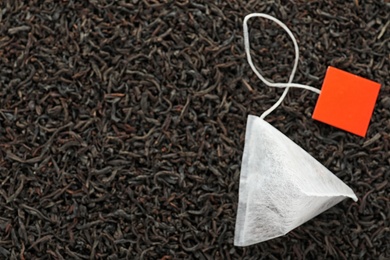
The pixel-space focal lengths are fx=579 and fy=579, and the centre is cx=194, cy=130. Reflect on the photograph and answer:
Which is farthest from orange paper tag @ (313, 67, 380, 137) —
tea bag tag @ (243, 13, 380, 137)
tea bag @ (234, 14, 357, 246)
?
tea bag @ (234, 14, 357, 246)

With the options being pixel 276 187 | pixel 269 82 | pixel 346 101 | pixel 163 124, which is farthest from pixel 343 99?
pixel 163 124

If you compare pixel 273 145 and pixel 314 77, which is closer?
pixel 273 145

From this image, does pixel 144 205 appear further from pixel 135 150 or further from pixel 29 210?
pixel 29 210

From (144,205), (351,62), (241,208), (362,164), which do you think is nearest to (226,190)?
(241,208)

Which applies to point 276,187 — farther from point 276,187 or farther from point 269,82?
point 269,82

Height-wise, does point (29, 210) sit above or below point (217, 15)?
below

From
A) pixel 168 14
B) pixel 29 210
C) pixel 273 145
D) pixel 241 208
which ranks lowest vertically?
pixel 29 210

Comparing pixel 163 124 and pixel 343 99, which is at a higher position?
pixel 343 99
